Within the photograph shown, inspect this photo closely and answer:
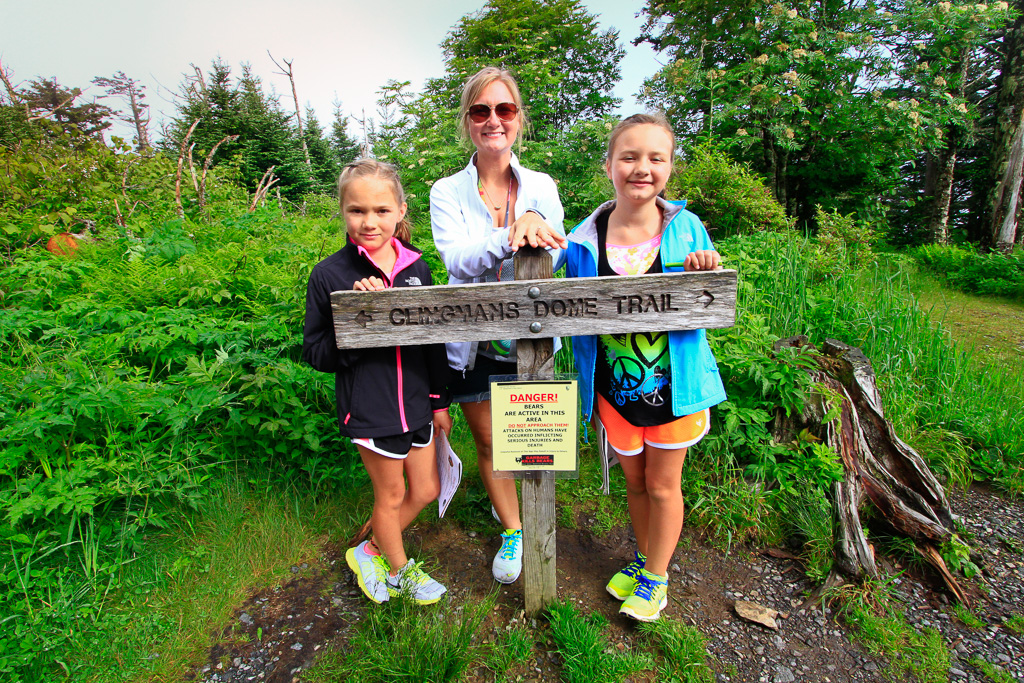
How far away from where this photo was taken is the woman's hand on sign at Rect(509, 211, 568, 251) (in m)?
1.55

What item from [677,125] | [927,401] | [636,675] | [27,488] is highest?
[677,125]

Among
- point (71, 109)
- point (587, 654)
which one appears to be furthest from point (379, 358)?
point (71, 109)

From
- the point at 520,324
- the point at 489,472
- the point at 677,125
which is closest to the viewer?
the point at 520,324

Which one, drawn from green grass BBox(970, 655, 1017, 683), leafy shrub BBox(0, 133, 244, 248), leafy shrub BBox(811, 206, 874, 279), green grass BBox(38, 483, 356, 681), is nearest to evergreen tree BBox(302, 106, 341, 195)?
leafy shrub BBox(0, 133, 244, 248)

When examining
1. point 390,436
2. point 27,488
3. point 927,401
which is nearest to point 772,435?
point 927,401

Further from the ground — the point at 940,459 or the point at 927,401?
the point at 927,401

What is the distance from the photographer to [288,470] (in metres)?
2.72

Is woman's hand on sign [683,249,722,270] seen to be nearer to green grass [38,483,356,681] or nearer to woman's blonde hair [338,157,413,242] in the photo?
woman's blonde hair [338,157,413,242]

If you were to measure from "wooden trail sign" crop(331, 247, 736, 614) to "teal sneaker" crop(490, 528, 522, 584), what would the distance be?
1121 millimetres

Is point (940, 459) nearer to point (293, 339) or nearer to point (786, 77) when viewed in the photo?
point (293, 339)

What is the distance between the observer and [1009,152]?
28.4 feet

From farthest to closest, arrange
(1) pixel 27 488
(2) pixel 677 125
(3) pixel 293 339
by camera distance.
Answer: (2) pixel 677 125 < (3) pixel 293 339 < (1) pixel 27 488

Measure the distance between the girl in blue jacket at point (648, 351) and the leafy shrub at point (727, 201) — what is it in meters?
4.29

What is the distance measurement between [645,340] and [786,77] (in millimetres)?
9112
